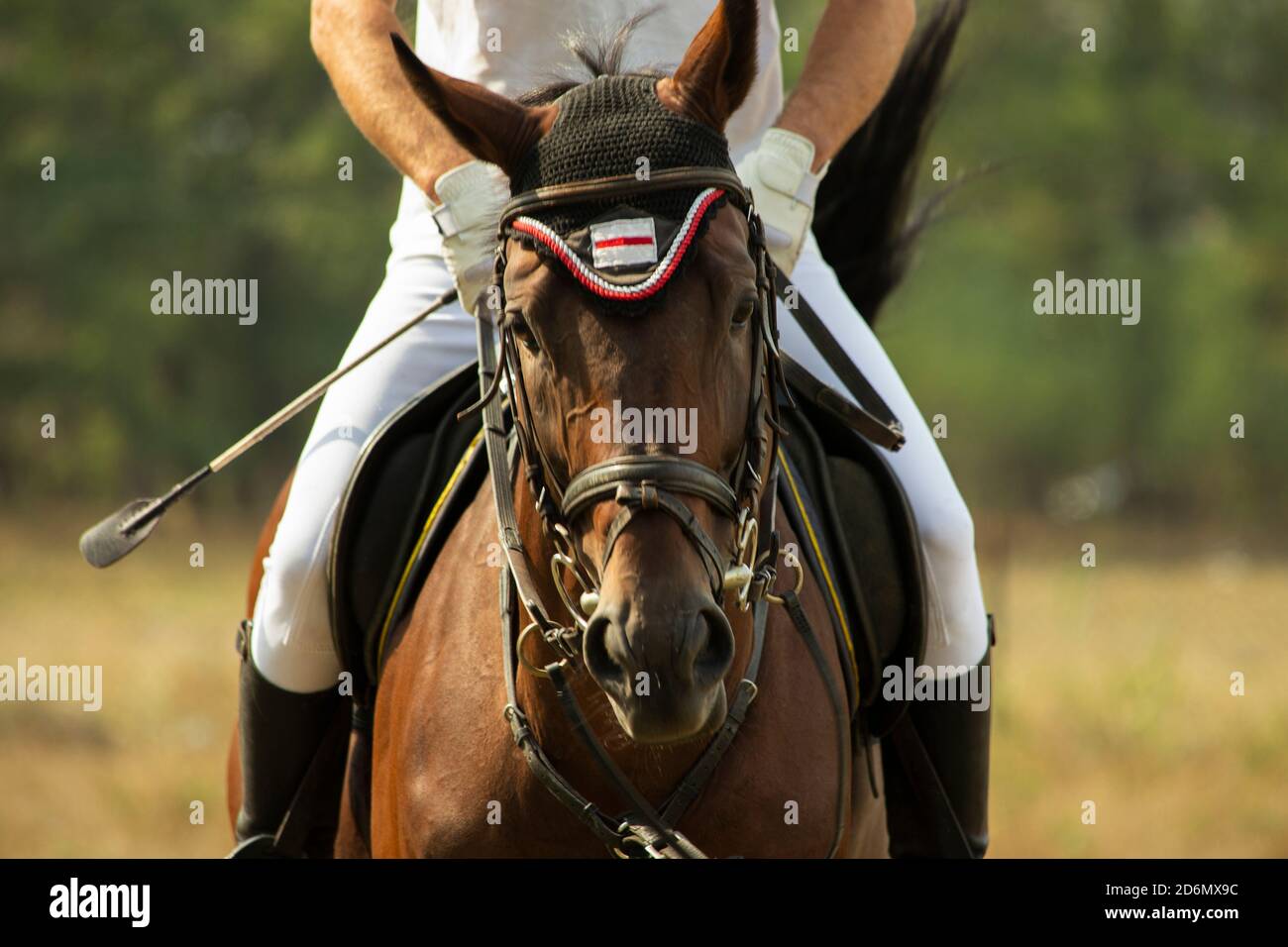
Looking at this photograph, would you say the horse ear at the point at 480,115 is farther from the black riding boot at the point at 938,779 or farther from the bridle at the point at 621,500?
the black riding boot at the point at 938,779

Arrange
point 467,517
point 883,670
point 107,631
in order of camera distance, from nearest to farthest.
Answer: point 467,517, point 883,670, point 107,631

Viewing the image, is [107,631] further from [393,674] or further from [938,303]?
[938,303]

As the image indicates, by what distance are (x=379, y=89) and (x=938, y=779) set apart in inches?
90.6

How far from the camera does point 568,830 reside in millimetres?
3318

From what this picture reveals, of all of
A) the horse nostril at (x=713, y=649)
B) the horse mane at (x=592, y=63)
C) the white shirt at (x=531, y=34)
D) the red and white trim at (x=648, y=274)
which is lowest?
the horse nostril at (x=713, y=649)

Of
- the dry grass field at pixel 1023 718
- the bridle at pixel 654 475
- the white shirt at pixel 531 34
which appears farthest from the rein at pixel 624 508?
the dry grass field at pixel 1023 718

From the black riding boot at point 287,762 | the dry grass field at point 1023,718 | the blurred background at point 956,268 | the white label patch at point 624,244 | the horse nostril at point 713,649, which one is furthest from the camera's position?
the blurred background at point 956,268

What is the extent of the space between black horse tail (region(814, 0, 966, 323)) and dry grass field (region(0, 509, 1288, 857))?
494 cm

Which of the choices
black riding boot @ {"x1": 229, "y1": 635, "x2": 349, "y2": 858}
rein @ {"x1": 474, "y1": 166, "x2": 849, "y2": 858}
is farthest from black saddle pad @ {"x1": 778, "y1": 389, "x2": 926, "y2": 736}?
black riding boot @ {"x1": 229, "y1": 635, "x2": 349, "y2": 858}

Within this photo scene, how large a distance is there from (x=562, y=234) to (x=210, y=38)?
28.2 m

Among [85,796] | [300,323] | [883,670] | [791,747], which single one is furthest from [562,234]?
[300,323]

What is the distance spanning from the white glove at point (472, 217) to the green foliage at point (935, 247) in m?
24.1

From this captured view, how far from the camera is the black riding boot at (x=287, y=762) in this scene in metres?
4.16

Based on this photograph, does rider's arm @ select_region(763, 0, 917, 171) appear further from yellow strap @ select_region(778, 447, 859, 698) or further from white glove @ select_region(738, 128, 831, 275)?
yellow strap @ select_region(778, 447, 859, 698)
